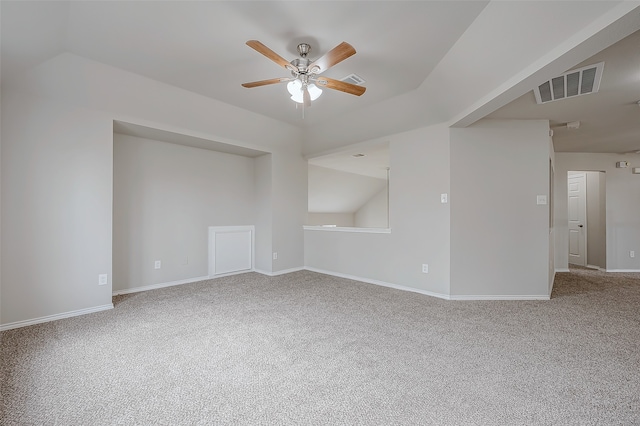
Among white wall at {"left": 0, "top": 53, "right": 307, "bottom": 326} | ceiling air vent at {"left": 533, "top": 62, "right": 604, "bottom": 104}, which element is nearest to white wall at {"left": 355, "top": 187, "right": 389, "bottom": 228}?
ceiling air vent at {"left": 533, "top": 62, "right": 604, "bottom": 104}

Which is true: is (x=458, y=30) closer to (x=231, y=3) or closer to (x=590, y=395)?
(x=231, y=3)

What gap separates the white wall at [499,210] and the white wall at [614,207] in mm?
2763

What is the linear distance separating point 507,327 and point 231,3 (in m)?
3.65

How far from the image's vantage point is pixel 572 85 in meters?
2.66

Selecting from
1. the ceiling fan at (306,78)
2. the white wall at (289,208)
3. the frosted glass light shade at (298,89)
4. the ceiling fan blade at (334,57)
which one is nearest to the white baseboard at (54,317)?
the white wall at (289,208)

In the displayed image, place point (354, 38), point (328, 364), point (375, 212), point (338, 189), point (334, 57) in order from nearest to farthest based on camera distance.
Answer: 1. point (328, 364)
2. point (334, 57)
3. point (354, 38)
4. point (338, 189)
5. point (375, 212)

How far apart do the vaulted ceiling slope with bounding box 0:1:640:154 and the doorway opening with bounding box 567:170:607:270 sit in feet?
15.6

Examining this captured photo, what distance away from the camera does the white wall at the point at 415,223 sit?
147 inches

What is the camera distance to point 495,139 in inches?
142

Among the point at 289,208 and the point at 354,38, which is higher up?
the point at 354,38

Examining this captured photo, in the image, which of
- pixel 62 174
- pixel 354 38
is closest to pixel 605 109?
pixel 354 38

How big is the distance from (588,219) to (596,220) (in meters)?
0.21

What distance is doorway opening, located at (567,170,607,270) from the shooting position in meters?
5.72

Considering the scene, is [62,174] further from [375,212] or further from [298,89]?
[375,212]
